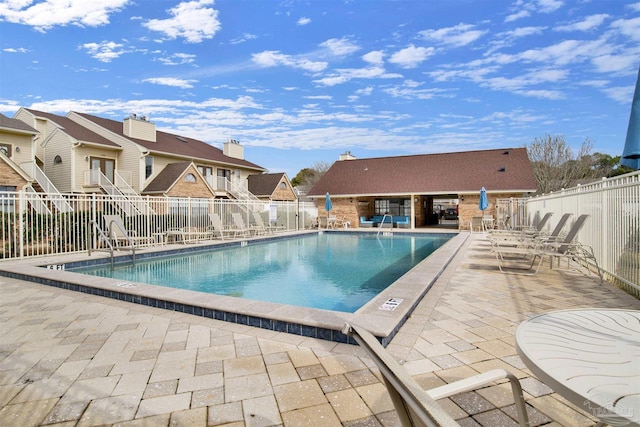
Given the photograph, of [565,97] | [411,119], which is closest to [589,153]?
[565,97]

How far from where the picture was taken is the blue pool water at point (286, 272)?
6270 mm

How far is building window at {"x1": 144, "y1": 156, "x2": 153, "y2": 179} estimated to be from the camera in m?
21.7

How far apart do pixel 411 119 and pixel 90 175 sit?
2231 cm

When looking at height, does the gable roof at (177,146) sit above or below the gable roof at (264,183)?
above

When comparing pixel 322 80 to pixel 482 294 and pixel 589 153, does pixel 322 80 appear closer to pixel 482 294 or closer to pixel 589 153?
pixel 482 294

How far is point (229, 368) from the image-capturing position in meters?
2.71

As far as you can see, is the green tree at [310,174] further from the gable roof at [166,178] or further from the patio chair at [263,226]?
the patio chair at [263,226]

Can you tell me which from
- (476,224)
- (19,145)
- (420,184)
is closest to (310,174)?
(420,184)

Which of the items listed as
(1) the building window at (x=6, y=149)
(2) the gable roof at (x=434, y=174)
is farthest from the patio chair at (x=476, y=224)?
(1) the building window at (x=6, y=149)

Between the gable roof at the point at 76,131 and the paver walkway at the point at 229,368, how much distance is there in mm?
19022

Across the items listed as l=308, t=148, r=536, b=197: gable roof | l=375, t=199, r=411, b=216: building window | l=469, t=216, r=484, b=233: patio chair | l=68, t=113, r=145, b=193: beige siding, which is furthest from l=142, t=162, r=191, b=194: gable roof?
l=469, t=216, r=484, b=233: patio chair

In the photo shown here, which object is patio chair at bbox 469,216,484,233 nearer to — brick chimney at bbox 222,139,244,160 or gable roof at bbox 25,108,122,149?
brick chimney at bbox 222,139,244,160

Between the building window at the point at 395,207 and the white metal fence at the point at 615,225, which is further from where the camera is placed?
the building window at the point at 395,207

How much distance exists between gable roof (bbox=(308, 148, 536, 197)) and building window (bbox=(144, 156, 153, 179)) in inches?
426
